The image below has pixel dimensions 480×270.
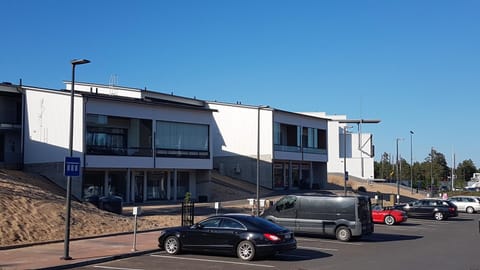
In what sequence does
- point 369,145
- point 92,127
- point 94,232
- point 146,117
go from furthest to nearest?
1. point 369,145
2. point 146,117
3. point 92,127
4. point 94,232

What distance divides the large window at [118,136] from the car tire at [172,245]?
82.4 feet

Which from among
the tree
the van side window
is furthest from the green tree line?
the van side window

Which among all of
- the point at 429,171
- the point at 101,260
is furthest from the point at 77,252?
the point at 429,171

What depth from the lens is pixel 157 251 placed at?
63.0ft

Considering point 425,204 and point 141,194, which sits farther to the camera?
point 141,194

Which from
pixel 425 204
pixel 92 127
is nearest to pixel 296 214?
pixel 425 204

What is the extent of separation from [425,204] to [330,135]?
51.7 metres

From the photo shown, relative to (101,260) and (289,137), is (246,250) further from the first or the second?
(289,137)

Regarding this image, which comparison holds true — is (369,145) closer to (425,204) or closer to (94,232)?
(425,204)

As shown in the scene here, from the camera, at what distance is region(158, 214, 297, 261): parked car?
16.8m

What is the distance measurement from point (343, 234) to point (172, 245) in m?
8.17

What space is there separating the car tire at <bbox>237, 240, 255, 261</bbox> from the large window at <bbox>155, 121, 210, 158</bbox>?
3127cm

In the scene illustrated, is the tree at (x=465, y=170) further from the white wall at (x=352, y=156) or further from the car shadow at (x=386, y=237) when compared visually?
the car shadow at (x=386, y=237)

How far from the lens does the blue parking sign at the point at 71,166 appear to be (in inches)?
654
